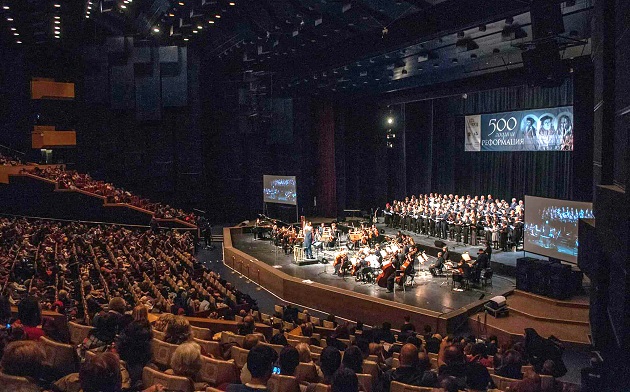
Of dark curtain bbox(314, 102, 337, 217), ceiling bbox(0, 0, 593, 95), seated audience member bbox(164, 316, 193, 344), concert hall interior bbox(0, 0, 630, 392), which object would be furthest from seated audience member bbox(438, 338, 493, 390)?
dark curtain bbox(314, 102, 337, 217)

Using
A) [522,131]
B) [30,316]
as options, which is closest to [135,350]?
[30,316]

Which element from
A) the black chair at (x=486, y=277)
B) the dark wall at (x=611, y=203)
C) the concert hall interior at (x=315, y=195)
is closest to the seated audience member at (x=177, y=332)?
the concert hall interior at (x=315, y=195)

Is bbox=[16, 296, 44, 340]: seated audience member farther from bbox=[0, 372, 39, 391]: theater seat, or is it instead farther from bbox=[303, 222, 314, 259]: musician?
bbox=[303, 222, 314, 259]: musician

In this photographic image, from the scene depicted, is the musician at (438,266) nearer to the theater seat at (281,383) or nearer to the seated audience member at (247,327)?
the seated audience member at (247,327)

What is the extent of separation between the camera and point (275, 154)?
25484mm

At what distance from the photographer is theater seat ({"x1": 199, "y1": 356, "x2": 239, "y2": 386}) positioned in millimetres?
4227

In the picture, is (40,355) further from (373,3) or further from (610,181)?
(373,3)

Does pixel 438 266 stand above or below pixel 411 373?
below

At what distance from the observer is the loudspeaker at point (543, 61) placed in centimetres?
980

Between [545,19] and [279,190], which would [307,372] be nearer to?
[545,19]

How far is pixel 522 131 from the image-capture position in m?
19.4

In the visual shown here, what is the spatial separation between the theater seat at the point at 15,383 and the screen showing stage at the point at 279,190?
780 inches

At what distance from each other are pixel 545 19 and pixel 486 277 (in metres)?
5.92

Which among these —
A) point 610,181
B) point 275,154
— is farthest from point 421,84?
point 610,181
